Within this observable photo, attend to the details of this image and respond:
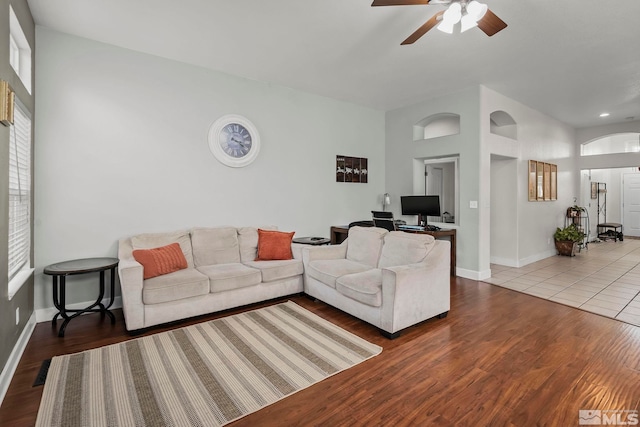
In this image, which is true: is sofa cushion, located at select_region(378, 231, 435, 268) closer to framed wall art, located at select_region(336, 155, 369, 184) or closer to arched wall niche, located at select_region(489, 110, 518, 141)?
framed wall art, located at select_region(336, 155, 369, 184)

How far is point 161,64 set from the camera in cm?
372

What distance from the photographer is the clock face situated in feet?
13.7

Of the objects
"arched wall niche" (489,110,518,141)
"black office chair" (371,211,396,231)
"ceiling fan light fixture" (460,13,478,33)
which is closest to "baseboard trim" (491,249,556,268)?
"arched wall niche" (489,110,518,141)

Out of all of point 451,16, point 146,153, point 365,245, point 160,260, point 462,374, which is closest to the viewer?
point 462,374

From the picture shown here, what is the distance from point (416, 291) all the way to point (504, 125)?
4.35 meters

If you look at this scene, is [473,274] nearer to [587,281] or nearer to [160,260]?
[587,281]

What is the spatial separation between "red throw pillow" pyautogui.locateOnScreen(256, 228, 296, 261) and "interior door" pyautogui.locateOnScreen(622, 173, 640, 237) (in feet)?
37.0

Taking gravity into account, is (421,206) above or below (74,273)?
above

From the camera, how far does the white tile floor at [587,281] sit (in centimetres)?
356

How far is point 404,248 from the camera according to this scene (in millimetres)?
3287

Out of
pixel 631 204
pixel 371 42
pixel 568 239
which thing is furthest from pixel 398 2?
pixel 631 204

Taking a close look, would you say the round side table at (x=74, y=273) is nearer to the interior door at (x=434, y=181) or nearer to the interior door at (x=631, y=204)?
the interior door at (x=434, y=181)

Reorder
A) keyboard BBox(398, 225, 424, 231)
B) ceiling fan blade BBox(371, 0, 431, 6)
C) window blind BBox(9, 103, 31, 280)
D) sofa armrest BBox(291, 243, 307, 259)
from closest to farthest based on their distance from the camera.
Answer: ceiling fan blade BBox(371, 0, 431, 6)
window blind BBox(9, 103, 31, 280)
sofa armrest BBox(291, 243, 307, 259)
keyboard BBox(398, 225, 424, 231)

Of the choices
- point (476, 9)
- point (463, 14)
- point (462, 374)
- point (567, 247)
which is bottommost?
point (462, 374)
